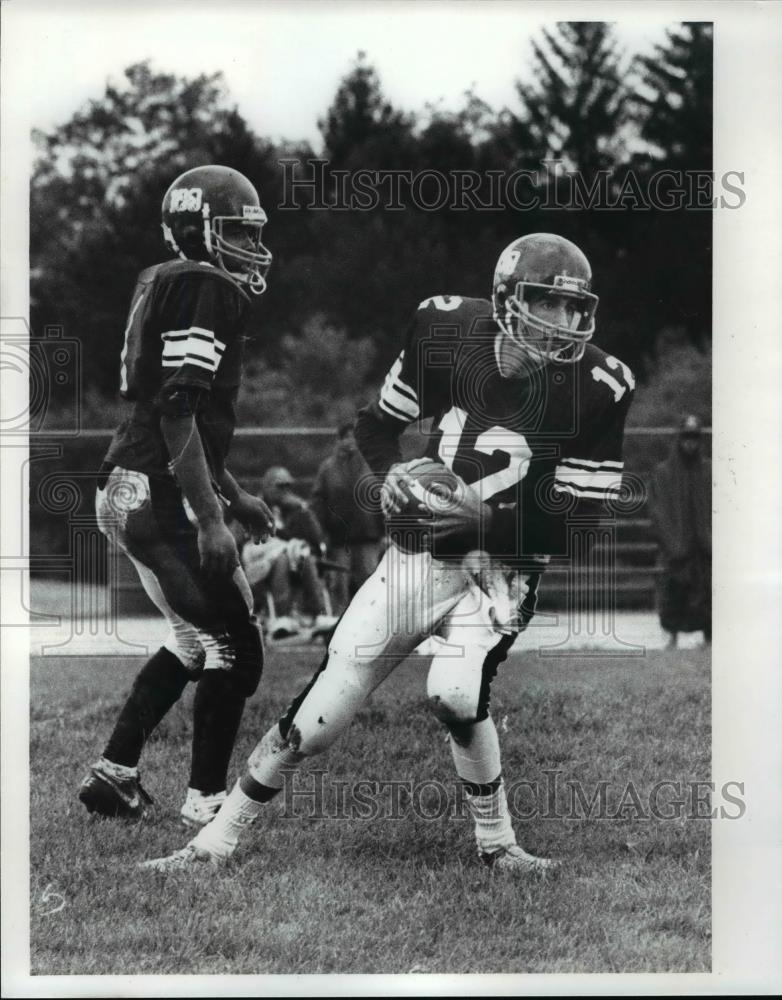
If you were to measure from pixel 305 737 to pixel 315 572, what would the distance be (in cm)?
55

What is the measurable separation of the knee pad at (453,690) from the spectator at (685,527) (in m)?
0.68

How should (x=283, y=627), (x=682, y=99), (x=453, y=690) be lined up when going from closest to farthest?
(x=453, y=690) → (x=682, y=99) → (x=283, y=627)

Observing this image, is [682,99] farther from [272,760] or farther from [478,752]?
[272,760]

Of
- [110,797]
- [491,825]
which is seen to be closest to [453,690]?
[491,825]

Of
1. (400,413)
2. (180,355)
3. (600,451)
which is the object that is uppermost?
(180,355)

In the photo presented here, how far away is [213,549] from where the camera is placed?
4469 mm

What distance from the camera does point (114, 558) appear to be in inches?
179

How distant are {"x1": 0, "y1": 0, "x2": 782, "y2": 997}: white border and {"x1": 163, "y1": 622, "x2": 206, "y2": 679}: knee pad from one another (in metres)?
0.47

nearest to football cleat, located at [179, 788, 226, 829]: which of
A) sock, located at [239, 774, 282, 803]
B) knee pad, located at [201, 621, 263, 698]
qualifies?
sock, located at [239, 774, 282, 803]

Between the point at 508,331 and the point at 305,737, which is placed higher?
the point at 508,331

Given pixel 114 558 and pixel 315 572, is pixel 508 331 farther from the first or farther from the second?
pixel 114 558

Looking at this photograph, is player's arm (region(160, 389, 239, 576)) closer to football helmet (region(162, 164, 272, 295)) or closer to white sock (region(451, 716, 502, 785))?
football helmet (region(162, 164, 272, 295))

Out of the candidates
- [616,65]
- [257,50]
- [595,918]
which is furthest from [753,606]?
[257,50]

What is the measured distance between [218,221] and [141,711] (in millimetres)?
1562
